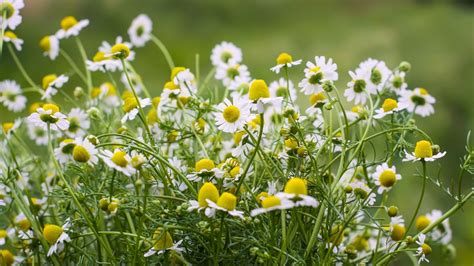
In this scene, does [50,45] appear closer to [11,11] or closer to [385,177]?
[11,11]

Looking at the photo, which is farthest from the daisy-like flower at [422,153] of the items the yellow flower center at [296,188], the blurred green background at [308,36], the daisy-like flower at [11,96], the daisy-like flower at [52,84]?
the blurred green background at [308,36]

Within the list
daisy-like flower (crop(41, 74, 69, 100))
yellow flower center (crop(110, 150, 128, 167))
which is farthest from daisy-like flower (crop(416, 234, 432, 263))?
daisy-like flower (crop(41, 74, 69, 100))

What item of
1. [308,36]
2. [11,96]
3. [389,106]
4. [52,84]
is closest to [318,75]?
[389,106]

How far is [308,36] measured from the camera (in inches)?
89.4

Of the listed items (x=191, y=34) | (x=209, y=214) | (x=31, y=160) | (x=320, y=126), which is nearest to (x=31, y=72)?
(x=191, y=34)

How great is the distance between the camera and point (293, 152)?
63cm

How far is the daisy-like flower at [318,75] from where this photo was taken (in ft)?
2.13

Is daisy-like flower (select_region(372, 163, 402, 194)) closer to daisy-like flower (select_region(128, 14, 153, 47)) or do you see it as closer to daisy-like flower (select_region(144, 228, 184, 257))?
daisy-like flower (select_region(144, 228, 184, 257))

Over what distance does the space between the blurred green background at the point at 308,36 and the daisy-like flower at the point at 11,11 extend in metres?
1.08

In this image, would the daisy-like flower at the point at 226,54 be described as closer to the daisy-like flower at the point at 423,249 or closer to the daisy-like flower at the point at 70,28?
the daisy-like flower at the point at 70,28

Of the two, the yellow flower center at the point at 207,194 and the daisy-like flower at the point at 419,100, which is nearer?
the yellow flower center at the point at 207,194

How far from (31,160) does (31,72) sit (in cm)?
148

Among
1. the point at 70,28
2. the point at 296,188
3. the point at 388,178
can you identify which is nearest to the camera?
the point at 296,188

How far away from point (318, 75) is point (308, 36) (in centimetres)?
165
